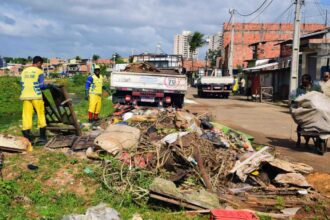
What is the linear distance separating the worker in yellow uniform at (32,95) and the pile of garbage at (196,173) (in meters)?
1.54

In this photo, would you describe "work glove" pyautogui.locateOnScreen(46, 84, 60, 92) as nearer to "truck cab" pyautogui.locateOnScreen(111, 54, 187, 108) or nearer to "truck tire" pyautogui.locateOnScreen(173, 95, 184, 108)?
"truck cab" pyautogui.locateOnScreen(111, 54, 187, 108)

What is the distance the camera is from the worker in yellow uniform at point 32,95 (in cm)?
778

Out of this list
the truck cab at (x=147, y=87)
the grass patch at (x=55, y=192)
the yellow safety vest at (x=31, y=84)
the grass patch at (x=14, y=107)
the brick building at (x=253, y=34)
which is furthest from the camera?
the brick building at (x=253, y=34)

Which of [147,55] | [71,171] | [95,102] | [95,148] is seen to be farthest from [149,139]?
[147,55]

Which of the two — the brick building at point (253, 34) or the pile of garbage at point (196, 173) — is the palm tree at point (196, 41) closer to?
the brick building at point (253, 34)

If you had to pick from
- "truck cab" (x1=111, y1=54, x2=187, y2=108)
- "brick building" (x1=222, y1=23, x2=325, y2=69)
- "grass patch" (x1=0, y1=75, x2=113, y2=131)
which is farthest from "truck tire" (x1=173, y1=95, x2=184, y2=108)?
"brick building" (x1=222, y1=23, x2=325, y2=69)

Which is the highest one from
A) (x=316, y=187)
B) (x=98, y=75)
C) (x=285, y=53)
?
(x=285, y=53)

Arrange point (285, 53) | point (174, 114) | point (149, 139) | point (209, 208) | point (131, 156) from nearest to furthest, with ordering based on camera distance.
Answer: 1. point (209, 208)
2. point (131, 156)
3. point (149, 139)
4. point (174, 114)
5. point (285, 53)

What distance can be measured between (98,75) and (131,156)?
5389mm

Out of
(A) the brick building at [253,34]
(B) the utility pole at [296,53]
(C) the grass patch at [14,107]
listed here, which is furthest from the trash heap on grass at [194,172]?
(A) the brick building at [253,34]

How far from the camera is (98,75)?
1142 cm

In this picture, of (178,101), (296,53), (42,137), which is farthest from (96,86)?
(296,53)

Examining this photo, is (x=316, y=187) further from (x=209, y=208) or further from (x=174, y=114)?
(x=174, y=114)

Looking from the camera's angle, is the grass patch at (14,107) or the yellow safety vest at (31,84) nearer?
the yellow safety vest at (31,84)
